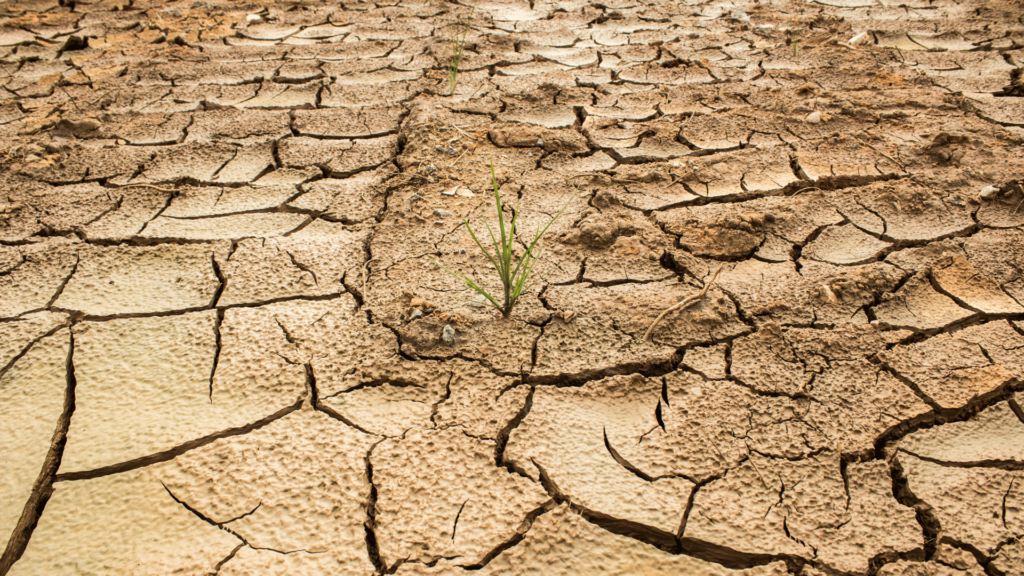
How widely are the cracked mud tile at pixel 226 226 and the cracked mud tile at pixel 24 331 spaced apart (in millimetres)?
429

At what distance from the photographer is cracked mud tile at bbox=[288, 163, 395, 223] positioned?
211 cm

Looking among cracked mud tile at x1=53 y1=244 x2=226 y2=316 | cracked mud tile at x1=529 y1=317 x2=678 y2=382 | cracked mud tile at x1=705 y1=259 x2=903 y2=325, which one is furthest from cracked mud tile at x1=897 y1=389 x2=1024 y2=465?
cracked mud tile at x1=53 y1=244 x2=226 y2=316

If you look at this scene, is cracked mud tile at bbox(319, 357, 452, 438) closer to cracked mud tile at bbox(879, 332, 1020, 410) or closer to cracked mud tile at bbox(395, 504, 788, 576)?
cracked mud tile at bbox(395, 504, 788, 576)

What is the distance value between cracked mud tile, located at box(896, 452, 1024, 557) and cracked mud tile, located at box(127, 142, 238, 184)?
2.48 metres

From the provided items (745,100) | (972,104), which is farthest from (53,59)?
(972,104)

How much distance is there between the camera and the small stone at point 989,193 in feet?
6.84

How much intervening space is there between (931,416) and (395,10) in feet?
13.3

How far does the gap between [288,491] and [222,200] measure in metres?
1.36

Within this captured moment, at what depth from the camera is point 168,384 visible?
1477mm

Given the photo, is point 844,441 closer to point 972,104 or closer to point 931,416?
point 931,416

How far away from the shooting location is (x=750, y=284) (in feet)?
5.80

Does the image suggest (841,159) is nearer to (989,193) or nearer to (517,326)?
(989,193)

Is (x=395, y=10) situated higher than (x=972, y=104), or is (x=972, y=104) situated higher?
(x=395, y=10)

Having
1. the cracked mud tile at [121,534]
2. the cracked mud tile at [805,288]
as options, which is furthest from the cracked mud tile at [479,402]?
the cracked mud tile at [805,288]
